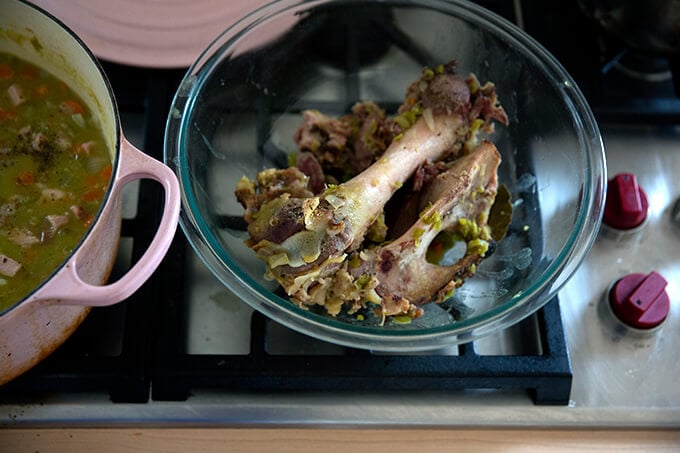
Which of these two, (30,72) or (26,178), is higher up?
(30,72)

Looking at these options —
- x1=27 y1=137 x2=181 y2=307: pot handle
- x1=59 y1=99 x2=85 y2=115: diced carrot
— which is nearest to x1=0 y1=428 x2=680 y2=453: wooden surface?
x1=27 y1=137 x2=181 y2=307: pot handle

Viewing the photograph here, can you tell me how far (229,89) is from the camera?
3.03 ft

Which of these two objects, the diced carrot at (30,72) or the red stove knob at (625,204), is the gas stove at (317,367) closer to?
the red stove knob at (625,204)

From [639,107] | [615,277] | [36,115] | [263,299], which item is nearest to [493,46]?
[639,107]

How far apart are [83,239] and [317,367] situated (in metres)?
0.31

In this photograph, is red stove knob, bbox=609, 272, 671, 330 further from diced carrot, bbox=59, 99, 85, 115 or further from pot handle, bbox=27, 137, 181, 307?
diced carrot, bbox=59, 99, 85, 115

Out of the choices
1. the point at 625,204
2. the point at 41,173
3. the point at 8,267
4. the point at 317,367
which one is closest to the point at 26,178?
the point at 41,173

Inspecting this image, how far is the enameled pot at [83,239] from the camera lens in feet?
2.10

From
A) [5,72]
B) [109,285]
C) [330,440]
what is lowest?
[330,440]

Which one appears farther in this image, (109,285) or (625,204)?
(625,204)

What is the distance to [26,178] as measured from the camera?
0.83 meters

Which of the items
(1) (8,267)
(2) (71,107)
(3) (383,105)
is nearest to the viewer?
(1) (8,267)

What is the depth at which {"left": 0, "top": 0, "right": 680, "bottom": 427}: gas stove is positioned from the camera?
0.83 meters

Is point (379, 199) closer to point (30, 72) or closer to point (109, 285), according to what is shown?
point (109, 285)
